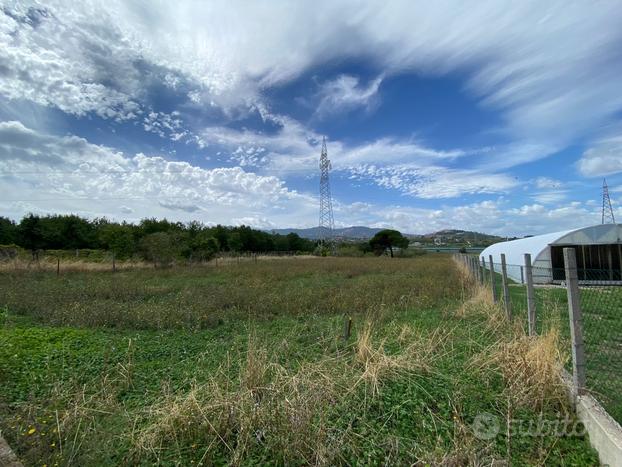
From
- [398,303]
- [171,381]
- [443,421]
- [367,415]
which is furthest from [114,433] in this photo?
[398,303]

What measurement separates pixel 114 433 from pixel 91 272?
17330 mm

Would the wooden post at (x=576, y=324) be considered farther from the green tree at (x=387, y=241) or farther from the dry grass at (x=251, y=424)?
the green tree at (x=387, y=241)

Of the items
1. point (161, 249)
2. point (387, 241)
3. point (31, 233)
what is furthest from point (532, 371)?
point (387, 241)

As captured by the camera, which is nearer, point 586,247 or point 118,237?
point 586,247

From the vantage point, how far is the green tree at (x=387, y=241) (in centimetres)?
5873

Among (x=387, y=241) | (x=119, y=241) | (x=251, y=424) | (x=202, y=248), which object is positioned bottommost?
(x=251, y=424)

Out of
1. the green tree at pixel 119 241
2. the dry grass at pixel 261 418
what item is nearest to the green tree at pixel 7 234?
the green tree at pixel 119 241

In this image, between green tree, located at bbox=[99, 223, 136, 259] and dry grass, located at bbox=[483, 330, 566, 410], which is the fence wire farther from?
green tree, located at bbox=[99, 223, 136, 259]

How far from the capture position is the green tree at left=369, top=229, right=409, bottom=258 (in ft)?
193

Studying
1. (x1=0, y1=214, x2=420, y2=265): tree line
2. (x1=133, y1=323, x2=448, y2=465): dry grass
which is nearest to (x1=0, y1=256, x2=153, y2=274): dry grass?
(x1=0, y1=214, x2=420, y2=265): tree line

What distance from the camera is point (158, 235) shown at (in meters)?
22.1

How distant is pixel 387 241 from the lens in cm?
5919

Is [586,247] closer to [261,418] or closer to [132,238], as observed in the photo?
[261,418]

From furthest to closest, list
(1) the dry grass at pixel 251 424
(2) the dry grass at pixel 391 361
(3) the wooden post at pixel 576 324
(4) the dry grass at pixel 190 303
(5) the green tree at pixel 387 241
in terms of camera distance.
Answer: (5) the green tree at pixel 387 241 → (4) the dry grass at pixel 190 303 → (2) the dry grass at pixel 391 361 → (3) the wooden post at pixel 576 324 → (1) the dry grass at pixel 251 424
